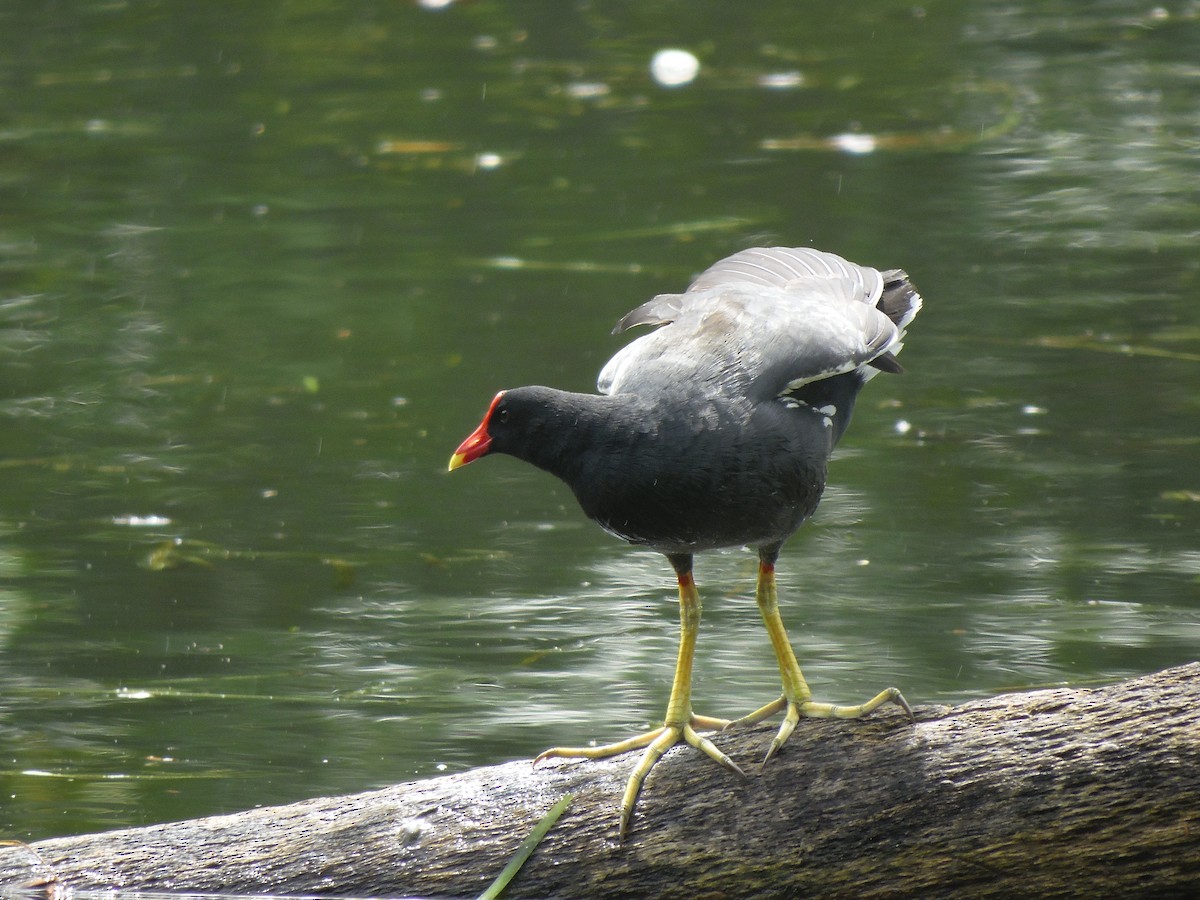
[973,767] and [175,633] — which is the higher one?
[973,767]

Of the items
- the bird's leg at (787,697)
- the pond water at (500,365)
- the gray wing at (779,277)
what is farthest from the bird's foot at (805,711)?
the gray wing at (779,277)

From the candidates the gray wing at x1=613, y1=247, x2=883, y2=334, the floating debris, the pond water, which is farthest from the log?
the floating debris

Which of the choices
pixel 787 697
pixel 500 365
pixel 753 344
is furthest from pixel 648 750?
pixel 500 365

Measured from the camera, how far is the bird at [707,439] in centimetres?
335

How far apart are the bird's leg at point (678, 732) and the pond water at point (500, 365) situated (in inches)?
20.3

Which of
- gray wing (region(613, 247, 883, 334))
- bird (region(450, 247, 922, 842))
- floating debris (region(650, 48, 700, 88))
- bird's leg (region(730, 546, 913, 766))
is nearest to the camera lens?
bird (region(450, 247, 922, 842))

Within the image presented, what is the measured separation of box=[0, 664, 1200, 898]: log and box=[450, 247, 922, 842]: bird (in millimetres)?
81

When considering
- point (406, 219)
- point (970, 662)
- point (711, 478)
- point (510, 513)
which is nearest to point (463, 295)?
point (406, 219)

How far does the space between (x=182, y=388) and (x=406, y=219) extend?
2219mm

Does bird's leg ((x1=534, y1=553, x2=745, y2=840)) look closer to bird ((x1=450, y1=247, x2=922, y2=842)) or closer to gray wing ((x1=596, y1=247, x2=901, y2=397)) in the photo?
bird ((x1=450, y1=247, x2=922, y2=842))

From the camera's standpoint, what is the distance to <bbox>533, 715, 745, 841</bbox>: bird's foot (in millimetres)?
3396

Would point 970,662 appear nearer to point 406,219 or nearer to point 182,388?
point 182,388

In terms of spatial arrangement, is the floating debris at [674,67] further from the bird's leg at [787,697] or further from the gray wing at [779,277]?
the bird's leg at [787,697]

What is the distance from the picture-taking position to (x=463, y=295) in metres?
7.62
